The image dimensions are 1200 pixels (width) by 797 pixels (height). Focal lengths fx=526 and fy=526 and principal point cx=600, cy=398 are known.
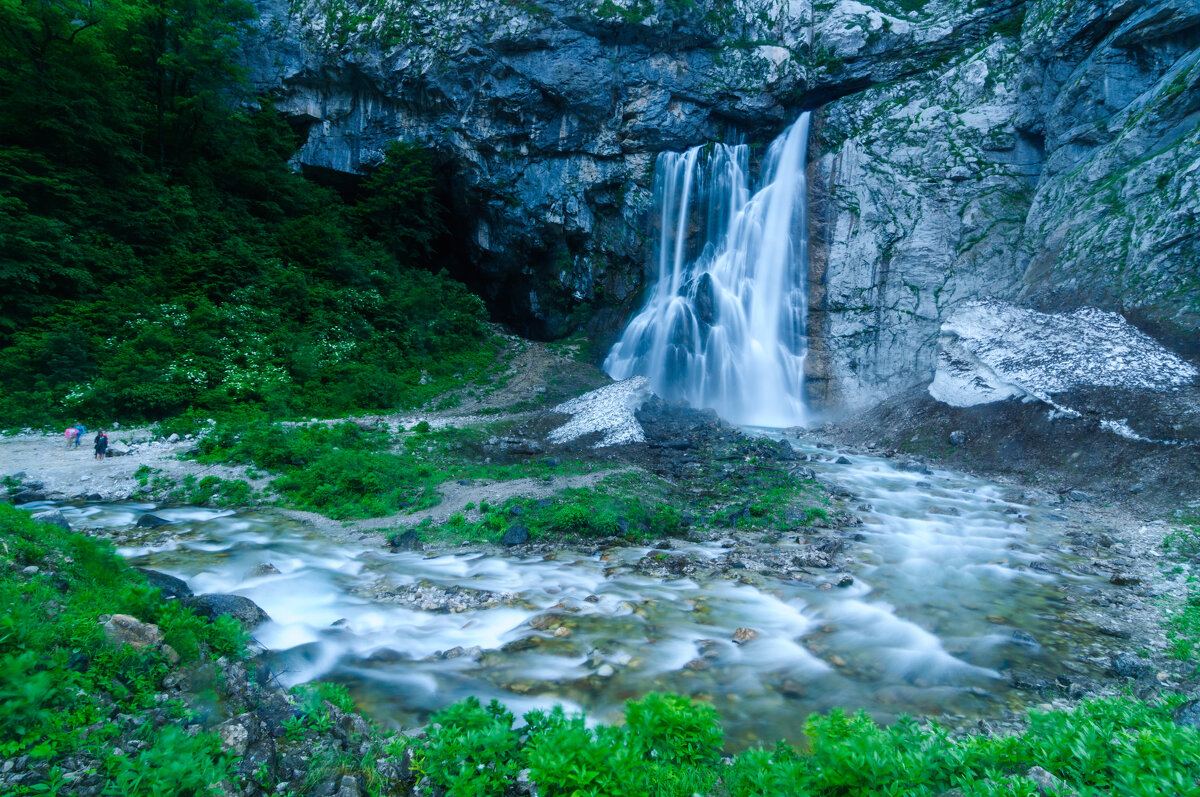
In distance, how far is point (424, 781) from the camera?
10.8 feet

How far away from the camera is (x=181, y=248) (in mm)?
19953

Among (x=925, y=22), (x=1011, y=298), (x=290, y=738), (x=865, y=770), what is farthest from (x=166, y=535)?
(x=925, y=22)

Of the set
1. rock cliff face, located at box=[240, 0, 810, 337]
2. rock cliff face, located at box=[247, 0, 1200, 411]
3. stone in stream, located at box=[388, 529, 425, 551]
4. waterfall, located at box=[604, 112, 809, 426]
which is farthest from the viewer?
rock cliff face, located at box=[240, 0, 810, 337]

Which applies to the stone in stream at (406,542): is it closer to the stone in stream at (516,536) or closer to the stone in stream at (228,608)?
the stone in stream at (516,536)

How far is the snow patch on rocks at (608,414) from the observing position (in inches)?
571

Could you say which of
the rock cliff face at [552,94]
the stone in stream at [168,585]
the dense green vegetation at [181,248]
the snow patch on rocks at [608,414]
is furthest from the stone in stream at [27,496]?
the rock cliff face at [552,94]

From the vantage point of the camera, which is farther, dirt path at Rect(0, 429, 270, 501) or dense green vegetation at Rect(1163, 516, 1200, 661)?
dirt path at Rect(0, 429, 270, 501)

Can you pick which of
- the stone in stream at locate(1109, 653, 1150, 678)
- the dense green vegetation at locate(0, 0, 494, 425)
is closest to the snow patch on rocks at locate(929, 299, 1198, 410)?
the stone in stream at locate(1109, 653, 1150, 678)

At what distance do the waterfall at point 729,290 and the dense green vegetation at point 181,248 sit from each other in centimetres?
925

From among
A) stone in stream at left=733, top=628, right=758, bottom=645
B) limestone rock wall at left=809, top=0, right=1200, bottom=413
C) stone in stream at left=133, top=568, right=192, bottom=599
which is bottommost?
stone in stream at left=733, top=628, right=758, bottom=645

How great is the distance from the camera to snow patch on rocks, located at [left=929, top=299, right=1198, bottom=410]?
1264cm

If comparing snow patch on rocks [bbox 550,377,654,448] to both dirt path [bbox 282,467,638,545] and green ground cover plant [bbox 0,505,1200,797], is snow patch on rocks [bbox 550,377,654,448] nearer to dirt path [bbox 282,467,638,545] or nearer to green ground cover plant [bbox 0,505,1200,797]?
dirt path [bbox 282,467,638,545]

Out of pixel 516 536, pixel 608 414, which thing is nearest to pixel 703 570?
pixel 516 536

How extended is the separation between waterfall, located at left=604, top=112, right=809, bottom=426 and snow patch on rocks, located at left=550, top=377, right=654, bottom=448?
732 cm
